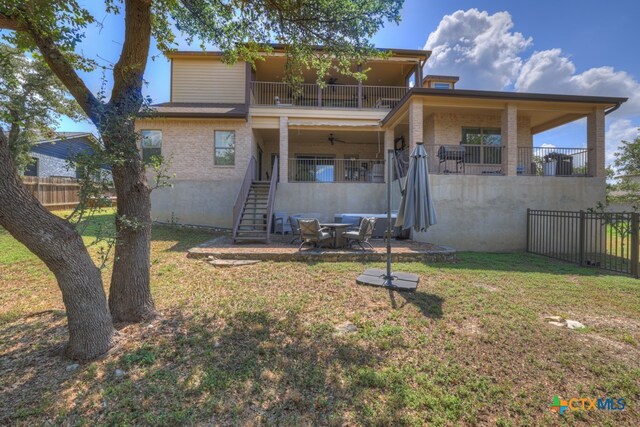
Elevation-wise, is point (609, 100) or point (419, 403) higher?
point (609, 100)

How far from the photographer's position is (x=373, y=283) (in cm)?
548

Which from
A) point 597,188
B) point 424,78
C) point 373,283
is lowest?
point 373,283

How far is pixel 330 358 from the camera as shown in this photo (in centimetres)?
330

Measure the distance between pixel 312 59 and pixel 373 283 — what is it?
5209 mm

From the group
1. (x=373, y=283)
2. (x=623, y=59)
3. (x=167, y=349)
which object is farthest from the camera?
(x=623, y=59)

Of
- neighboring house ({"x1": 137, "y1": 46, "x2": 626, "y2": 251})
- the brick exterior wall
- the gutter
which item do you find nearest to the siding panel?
neighboring house ({"x1": 137, "y1": 46, "x2": 626, "y2": 251})

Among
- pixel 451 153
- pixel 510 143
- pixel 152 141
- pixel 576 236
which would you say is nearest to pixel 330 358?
pixel 576 236

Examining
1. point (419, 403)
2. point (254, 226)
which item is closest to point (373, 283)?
point (419, 403)

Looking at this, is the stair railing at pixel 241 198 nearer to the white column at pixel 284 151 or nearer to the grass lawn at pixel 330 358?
the white column at pixel 284 151

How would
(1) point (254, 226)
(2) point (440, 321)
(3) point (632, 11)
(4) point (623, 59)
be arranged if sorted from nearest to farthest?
(2) point (440, 321)
(3) point (632, 11)
(1) point (254, 226)
(4) point (623, 59)

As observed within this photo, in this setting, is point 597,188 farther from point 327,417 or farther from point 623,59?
point 327,417

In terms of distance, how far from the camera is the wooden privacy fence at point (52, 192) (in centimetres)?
1650

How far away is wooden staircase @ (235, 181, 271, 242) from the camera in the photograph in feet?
31.6

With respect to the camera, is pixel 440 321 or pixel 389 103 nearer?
pixel 440 321
